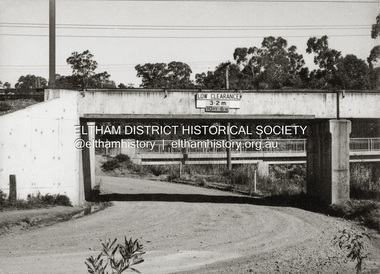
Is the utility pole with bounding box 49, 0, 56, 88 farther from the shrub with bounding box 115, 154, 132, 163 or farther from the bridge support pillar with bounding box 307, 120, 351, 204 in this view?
the shrub with bounding box 115, 154, 132, 163

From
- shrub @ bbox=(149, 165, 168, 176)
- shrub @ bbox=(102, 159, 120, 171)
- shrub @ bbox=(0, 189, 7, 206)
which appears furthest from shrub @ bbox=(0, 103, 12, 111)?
shrub @ bbox=(102, 159, 120, 171)

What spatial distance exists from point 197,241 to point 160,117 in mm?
8907

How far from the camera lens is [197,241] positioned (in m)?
14.7

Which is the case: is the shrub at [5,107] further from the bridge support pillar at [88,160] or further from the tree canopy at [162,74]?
the tree canopy at [162,74]

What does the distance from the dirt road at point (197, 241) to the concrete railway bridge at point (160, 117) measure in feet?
8.73

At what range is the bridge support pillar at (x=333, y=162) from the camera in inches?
887

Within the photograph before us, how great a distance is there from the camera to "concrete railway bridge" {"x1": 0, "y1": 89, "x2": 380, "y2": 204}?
2086cm

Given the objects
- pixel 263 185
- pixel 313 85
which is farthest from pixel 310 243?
pixel 313 85

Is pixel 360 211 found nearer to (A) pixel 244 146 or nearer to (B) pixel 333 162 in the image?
(B) pixel 333 162

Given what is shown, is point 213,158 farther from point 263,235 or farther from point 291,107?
point 263,235

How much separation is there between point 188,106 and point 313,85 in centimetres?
5996

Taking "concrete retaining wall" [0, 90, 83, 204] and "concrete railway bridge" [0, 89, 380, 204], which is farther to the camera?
"concrete railway bridge" [0, 89, 380, 204]

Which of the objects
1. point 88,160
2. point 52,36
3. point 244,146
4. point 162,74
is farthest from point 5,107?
point 162,74

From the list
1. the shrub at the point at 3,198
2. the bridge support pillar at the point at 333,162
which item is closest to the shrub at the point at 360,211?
the bridge support pillar at the point at 333,162
